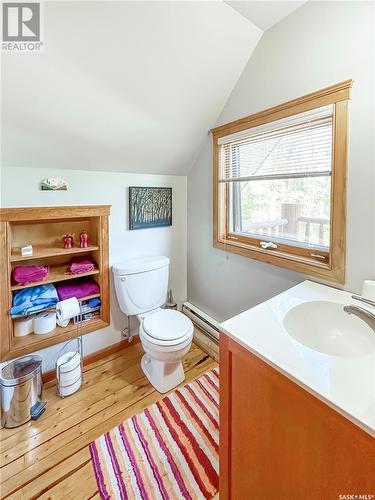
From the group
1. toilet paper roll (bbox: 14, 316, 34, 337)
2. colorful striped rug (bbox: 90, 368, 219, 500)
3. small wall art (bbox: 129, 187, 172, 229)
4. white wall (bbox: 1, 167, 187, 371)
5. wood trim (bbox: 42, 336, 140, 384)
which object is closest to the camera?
colorful striped rug (bbox: 90, 368, 219, 500)

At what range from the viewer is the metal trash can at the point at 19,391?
1442 millimetres

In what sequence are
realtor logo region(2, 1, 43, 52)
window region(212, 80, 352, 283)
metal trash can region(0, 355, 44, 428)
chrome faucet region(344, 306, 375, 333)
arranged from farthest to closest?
metal trash can region(0, 355, 44, 428)
window region(212, 80, 352, 283)
realtor logo region(2, 1, 43, 52)
chrome faucet region(344, 306, 375, 333)

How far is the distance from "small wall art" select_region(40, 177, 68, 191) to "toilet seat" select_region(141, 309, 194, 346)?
110 centimetres

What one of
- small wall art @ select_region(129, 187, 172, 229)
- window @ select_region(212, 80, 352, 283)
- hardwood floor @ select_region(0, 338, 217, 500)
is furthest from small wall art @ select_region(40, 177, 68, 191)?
hardwood floor @ select_region(0, 338, 217, 500)

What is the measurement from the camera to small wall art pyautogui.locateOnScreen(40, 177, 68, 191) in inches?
64.3

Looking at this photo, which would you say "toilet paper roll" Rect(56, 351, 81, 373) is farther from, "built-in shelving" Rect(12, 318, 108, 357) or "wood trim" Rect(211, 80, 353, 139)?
"wood trim" Rect(211, 80, 353, 139)

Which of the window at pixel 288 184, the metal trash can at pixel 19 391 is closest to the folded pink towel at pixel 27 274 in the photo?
the metal trash can at pixel 19 391

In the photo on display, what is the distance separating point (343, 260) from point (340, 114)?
73 cm

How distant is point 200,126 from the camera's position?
1908mm

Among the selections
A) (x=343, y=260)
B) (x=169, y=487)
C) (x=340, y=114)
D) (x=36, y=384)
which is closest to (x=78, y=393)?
(x=36, y=384)

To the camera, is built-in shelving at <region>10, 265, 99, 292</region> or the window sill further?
built-in shelving at <region>10, 265, 99, 292</region>

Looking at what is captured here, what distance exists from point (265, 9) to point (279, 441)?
1944mm

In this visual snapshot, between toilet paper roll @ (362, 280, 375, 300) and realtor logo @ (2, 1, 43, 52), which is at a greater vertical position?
realtor logo @ (2, 1, 43, 52)

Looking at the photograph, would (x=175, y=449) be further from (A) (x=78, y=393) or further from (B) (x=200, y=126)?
(B) (x=200, y=126)
